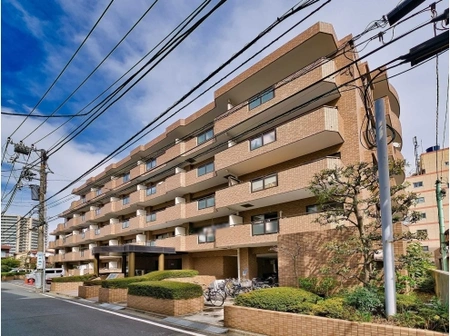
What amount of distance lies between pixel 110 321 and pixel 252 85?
13.5 meters

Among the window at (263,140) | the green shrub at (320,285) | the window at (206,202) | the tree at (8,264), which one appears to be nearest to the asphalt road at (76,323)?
the green shrub at (320,285)

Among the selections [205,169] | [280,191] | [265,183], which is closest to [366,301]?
[280,191]

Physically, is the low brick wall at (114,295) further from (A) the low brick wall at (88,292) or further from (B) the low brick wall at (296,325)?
(B) the low brick wall at (296,325)

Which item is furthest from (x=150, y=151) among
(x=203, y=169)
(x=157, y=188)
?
(x=203, y=169)

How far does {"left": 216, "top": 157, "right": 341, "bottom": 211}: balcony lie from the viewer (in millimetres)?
14047

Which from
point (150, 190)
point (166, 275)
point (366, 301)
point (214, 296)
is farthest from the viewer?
point (150, 190)

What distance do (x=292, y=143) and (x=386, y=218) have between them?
8.29 meters

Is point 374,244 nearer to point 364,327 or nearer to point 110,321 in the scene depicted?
point 364,327

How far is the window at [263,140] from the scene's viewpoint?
16047 millimetres

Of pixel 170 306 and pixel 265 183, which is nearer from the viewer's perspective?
pixel 170 306

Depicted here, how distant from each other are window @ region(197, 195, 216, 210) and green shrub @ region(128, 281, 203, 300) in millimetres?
8451

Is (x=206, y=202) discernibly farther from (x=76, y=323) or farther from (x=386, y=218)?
(x=386, y=218)

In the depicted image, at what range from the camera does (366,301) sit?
23.2 ft

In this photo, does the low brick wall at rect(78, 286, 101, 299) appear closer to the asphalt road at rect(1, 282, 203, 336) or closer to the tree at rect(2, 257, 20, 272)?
the asphalt road at rect(1, 282, 203, 336)
